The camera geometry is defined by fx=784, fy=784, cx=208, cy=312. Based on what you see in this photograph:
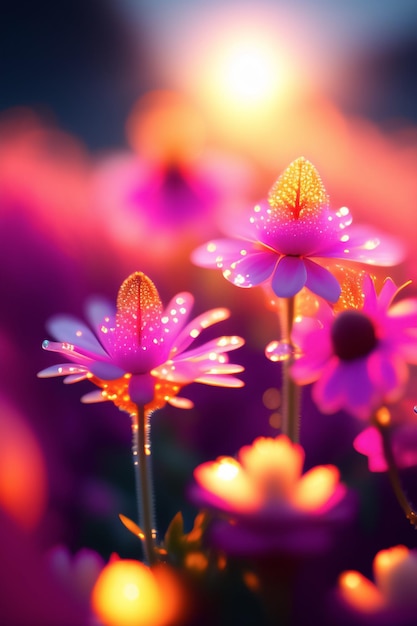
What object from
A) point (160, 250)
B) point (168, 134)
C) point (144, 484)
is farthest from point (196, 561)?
point (168, 134)

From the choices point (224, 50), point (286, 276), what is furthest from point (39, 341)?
point (224, 50)

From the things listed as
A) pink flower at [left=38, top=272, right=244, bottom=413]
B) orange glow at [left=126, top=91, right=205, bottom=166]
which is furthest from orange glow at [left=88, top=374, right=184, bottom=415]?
orange glow at [left=126, top=91, right=205, bottom=166]

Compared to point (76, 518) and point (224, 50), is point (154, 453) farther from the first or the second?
point (224, 50)

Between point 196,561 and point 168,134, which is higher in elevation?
point 168,134

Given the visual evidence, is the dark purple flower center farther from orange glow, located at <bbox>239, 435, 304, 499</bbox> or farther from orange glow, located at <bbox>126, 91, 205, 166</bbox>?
orange glow, located at <bbox>126, 91, 205, 166</bbox>

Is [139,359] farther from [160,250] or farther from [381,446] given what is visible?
[160,250]

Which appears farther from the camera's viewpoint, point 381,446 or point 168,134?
point 168,134

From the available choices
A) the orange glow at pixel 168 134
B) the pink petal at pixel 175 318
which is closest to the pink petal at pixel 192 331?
the pink petal at pixel 175 318
